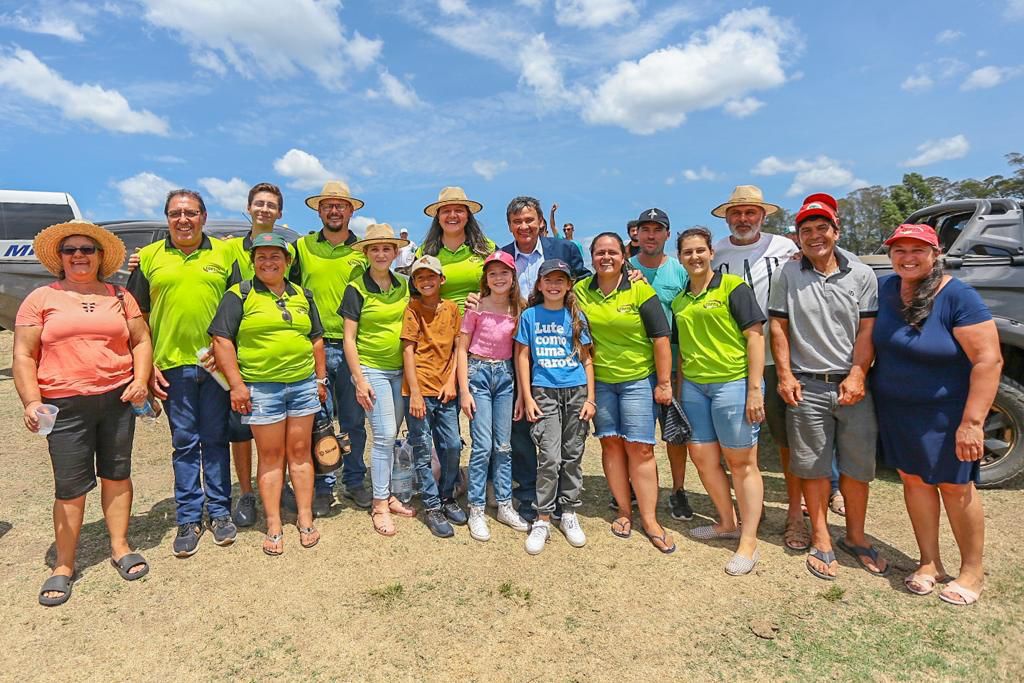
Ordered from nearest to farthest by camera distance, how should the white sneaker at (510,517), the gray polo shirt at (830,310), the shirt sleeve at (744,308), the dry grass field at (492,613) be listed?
the dry grass field at (492,613), the gray polo shirt at (830,310), the shirt sleeve at (744,308), the white sneaker at (510,517)

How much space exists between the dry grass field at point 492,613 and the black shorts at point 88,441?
1.91ft

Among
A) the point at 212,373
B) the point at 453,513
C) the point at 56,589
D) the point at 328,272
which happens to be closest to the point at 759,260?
the point at 453,513

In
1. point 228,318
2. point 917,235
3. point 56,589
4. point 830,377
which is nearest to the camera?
point 917,235

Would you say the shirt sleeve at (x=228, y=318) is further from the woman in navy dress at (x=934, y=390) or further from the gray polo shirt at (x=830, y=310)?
the woman in navy dress at (x=934, y=390)

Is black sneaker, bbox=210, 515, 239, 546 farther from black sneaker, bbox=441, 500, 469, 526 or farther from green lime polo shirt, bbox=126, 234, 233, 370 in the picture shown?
black sneaker, bbox=441, 500, 469, 526

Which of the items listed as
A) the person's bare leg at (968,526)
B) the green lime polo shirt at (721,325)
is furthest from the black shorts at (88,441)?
the person's bare leg at (968,526)

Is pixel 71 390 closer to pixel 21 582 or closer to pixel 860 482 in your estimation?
pixel 21 582

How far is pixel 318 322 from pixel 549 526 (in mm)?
1969

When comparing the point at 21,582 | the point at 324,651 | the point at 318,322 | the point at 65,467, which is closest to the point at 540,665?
the point at 324,651

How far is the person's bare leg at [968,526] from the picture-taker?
293 centimetres

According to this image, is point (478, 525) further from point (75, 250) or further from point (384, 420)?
point (75, 250)

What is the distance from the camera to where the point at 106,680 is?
8.13ft

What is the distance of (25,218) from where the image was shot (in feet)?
33.7

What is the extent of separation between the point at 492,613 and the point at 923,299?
2644 mm
